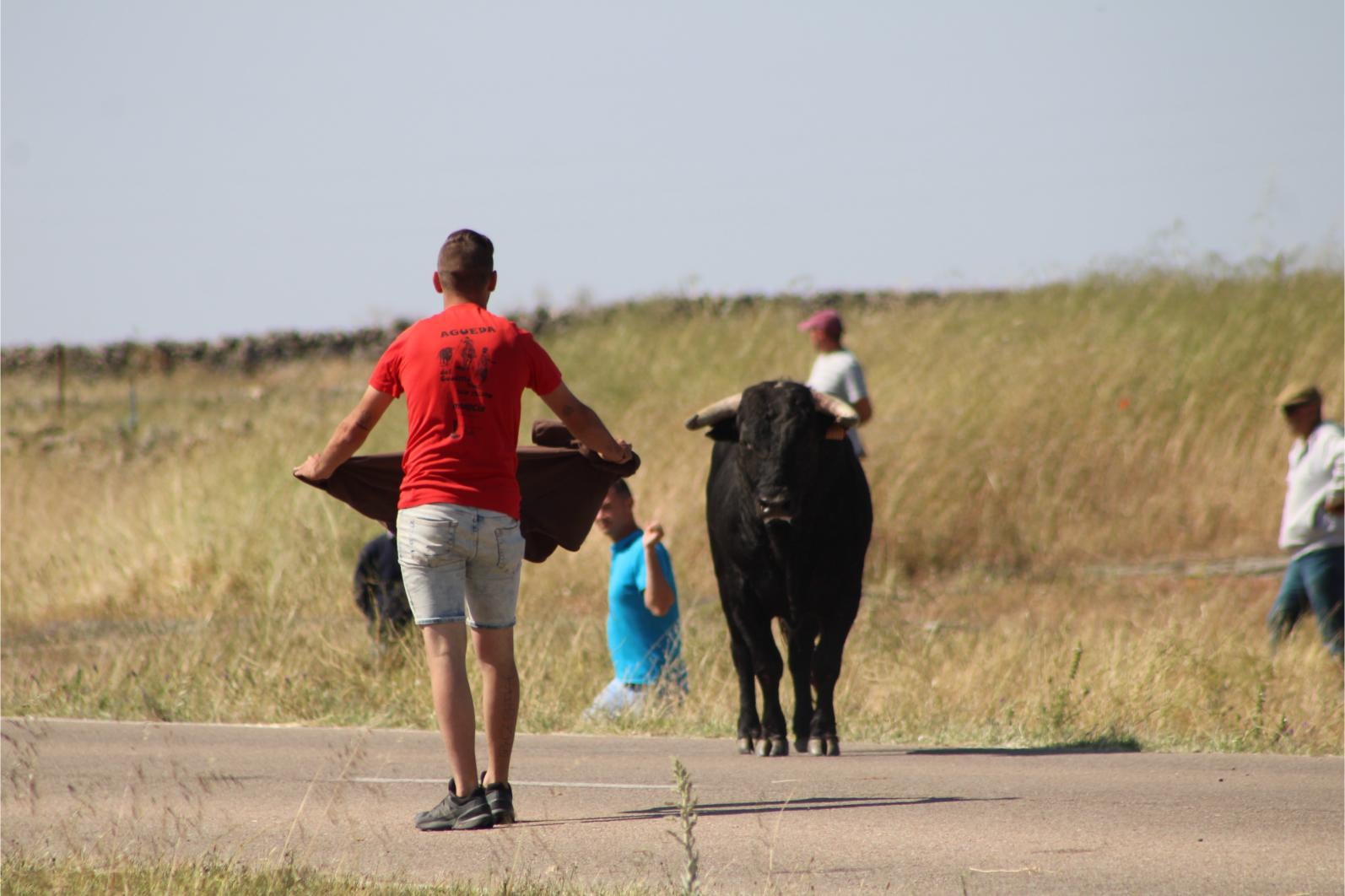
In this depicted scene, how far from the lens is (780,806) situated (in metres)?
7.85

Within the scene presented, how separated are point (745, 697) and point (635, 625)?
1538mm

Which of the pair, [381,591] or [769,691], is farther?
[381,591]

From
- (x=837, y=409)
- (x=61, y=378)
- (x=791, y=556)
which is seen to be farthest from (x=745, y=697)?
(x=61, y=378)

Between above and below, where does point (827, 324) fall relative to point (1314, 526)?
above

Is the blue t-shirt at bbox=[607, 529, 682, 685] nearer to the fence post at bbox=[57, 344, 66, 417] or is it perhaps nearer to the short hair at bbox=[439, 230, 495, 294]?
the short hair at bbox=[439, 230, 495, 294]

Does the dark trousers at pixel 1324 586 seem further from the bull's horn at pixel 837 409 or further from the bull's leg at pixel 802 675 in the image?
the bull's leg at pixel 802 675

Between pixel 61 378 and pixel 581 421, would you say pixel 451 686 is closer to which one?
pixel 581 421

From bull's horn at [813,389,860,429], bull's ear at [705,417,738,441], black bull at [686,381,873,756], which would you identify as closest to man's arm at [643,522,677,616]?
black bull at [686,381,873,756]

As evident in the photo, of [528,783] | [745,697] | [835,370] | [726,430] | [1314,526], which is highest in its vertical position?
[835,370]

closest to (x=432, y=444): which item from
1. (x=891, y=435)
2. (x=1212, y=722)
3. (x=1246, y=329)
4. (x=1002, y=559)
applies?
(x=1212, y=722)

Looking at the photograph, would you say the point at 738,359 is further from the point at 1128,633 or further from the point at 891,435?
the point at 1128,633

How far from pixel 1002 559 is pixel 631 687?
9945mm

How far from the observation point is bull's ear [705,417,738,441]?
10570mm

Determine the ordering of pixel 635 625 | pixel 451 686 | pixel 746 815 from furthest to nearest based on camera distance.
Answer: pixel 635 625, pixel 746 815, pixel 451 686
